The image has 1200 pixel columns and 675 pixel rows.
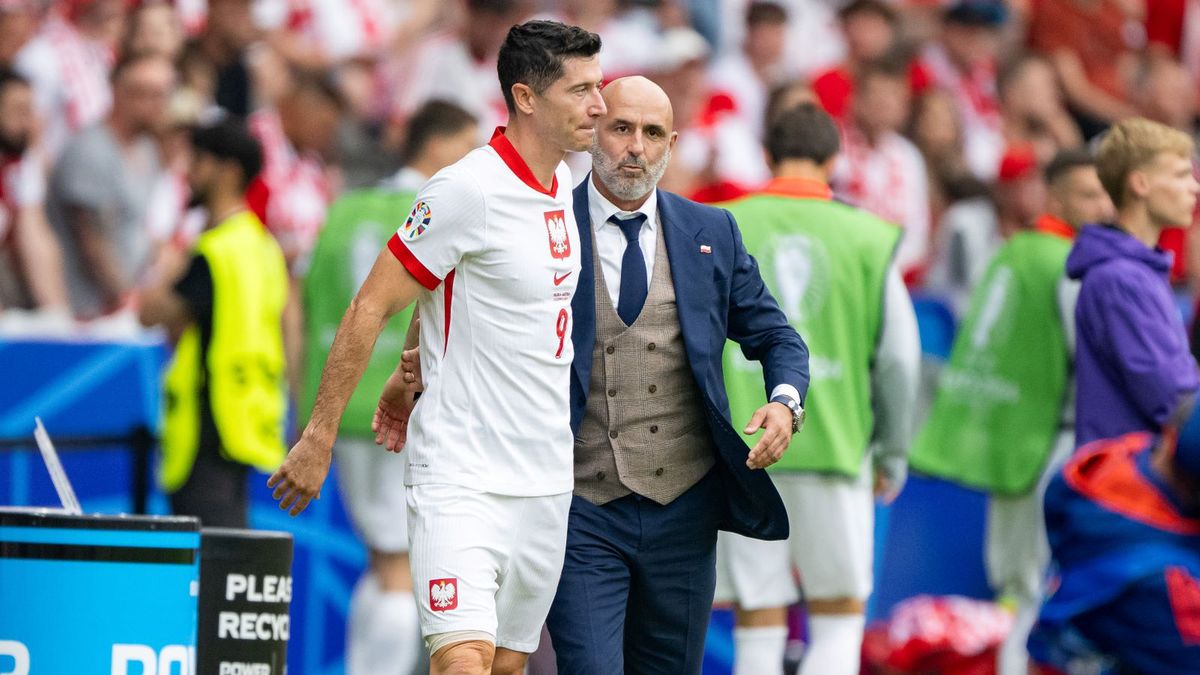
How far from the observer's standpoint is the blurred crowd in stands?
424 inches

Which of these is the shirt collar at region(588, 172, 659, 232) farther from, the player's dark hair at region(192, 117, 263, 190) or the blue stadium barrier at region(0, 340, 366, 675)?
the blue stadium barrier at region(0, 340, 366, 675)

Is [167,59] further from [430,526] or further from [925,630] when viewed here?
[430,526]

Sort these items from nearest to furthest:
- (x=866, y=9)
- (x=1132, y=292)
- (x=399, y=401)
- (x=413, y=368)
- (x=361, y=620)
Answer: (x=413, y=368) → (x=399, y=401) → (x=1132, y=292) → (x=361, y=620) → (x=866, y=9)

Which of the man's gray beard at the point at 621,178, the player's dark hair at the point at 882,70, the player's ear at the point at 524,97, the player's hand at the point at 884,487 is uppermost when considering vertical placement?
the player's dark hair at the point at 882,70

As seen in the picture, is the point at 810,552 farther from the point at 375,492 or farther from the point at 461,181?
the point at 461,181

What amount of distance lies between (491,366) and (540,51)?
0.89m

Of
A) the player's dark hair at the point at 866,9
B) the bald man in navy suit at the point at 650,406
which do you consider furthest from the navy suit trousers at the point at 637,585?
the player's dark hair at the point at 866,9

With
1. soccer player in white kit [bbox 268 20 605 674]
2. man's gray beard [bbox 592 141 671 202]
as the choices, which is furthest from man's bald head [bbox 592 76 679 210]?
soccer player in white kit [bbox 268 20 605 674]

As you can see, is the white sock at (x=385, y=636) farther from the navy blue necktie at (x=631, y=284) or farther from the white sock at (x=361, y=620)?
the navy blue necktie at (x=631, y=284)

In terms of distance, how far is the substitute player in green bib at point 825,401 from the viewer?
26.2ft

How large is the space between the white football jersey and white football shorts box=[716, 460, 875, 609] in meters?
2.61

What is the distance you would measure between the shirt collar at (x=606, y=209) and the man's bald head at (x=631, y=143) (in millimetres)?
18

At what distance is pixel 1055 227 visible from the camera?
9.39m

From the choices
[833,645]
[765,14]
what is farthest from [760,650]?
[765,14]
